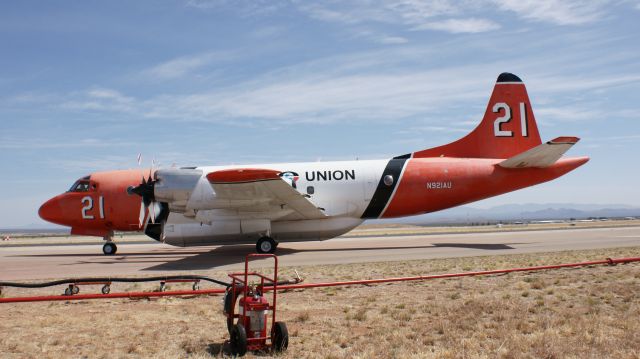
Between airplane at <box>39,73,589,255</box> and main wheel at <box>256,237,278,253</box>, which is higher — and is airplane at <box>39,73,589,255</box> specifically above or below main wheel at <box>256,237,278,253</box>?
above

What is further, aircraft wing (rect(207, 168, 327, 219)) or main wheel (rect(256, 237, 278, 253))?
main wheel (rect(256, 237, 278, 253))

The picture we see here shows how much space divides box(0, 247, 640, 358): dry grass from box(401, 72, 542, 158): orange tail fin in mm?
12421

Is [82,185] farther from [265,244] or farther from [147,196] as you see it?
[265,244]

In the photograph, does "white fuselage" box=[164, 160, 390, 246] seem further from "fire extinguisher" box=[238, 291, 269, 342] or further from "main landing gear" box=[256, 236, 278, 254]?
"fire extinguisher" box=[238, 291, 269, 342]

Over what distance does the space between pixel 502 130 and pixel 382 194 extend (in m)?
6.97

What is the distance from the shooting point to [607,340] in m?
7.37

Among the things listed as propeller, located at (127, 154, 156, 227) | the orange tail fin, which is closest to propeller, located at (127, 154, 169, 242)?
propeller, located at (127, 154, 156, 227)

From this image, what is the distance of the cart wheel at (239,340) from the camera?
6977 mm

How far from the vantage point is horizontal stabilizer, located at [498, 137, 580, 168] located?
829 inches

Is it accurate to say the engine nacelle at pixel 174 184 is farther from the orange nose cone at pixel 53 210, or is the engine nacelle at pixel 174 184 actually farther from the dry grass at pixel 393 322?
the orange nose cone at pixel 53 210

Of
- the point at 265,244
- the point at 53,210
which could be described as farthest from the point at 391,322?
the point at 53,210

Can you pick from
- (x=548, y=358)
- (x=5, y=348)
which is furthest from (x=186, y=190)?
(x=548, y=358)

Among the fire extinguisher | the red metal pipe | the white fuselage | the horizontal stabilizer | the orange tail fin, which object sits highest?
the orange tail fin

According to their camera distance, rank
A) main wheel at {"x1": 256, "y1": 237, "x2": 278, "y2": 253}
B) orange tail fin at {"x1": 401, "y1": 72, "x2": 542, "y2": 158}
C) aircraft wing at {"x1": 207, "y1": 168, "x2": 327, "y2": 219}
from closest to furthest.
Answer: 1. aircraft wing at {"x1": 207, "y1": 168, "x2": 327, "y2": 219}
2. main wheel at {"x1": 256, "y1": 237, "x2": 278, "y2": 253}
3. orange tail fin at {"x1": 401, "y1": 72, "x2": 542, "y2": 158}
